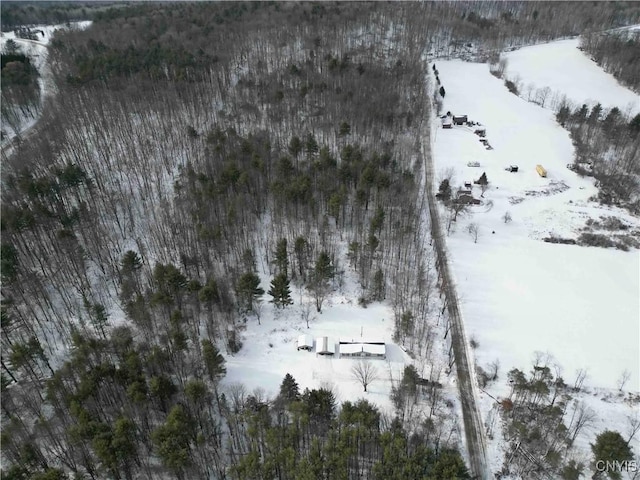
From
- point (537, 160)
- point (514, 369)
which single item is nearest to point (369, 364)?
point (514, 369)

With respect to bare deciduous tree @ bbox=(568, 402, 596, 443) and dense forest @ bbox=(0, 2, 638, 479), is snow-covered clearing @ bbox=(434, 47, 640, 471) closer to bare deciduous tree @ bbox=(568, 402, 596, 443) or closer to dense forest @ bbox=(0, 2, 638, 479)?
bare deciduous tree @ bbox=(568, 402, 596, 443)

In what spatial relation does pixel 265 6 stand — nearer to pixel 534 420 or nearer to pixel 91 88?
pixel 91 88

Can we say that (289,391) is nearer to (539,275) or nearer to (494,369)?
(494,369)

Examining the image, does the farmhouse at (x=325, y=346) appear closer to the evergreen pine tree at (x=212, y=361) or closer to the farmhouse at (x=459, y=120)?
the evergreen pine tree at (x=212, y=361)

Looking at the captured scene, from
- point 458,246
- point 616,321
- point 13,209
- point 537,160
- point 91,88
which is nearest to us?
point 616,321

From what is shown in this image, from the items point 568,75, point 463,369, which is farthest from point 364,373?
point 568,75

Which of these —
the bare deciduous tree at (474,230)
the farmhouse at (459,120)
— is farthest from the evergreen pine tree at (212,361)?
the farmhouse at (459,120)
